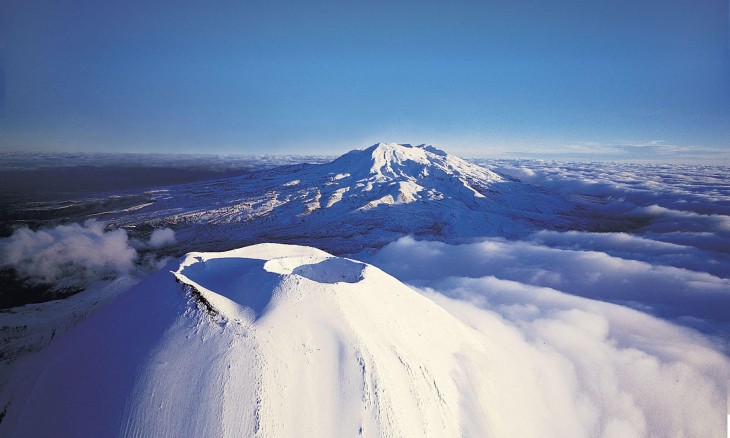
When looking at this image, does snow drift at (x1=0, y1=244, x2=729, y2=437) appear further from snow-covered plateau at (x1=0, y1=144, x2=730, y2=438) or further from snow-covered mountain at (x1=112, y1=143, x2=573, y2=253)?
snow-covered mountain at (x1=112, y1=143, x2=573, y2=253)

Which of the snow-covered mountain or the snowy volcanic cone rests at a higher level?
the snowy volcanic cone

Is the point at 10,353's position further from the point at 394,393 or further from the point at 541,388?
Answer: the point at 541,388

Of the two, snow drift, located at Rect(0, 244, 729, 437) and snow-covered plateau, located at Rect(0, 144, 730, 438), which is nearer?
snow drift, located at Rect(0, 244, 729, 437)

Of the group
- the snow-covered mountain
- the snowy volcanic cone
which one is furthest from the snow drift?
the snow-covered mountain

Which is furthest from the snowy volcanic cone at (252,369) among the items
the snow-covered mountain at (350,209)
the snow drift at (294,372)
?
the snow-covered mountain at (350,209)

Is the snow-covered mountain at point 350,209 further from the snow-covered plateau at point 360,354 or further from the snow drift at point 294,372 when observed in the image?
the snow drift at point 294,372

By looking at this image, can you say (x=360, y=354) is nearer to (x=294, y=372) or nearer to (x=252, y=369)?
(x=294, y=372)

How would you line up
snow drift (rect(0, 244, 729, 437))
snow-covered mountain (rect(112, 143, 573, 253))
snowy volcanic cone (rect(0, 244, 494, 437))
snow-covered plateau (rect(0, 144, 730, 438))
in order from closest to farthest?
snowy volcanic cone (rect(0, 244, 494, 437))
snow drift (rect(0, 244, 729, 437))
snow-covered plateau (rect(0, 144, 730, 438))
snow-covered mountain (rect(112, 143, 573, 253))

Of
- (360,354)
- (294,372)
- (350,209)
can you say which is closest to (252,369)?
(294,372)
